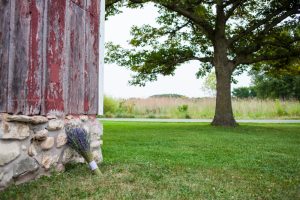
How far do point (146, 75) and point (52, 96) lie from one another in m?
11.5

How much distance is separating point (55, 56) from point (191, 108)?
19331 millimetres

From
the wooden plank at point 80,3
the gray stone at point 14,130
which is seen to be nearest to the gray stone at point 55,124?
the gray stone at point 14,130

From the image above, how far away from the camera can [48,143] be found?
430 cm

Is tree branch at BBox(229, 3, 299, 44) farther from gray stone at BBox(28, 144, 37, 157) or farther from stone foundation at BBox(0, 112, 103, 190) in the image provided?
gray stone at BBox(28, 144, 37, 157)

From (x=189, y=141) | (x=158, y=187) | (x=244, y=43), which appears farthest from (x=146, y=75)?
(x=158, y=187)

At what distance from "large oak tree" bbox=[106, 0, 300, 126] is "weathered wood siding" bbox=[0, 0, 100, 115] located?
8.43 m

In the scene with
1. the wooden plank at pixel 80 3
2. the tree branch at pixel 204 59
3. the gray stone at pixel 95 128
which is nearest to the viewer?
the wooden plank at pixel 80 3

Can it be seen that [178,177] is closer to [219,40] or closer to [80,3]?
[80,3]

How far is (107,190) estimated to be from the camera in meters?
3.85

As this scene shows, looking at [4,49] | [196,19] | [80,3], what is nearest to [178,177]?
[4,49]

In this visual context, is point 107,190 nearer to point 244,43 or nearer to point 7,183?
point 7,183

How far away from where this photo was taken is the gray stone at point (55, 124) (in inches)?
171

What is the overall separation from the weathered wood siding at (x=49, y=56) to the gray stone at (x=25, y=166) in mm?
464

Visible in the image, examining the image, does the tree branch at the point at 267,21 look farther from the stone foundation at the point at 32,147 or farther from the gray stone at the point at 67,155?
the gray stone at the point at 67,155
